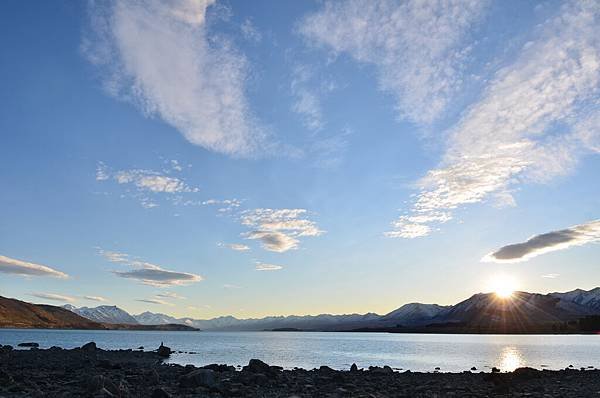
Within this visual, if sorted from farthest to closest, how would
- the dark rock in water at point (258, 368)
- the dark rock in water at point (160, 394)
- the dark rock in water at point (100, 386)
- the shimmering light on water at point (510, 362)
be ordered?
the shimmering light on water at point (510, 362)
the dark rock in water at point (258, 368)
the dark rock in water at point (100, 386)
the dark rock in water at point (160, 394)

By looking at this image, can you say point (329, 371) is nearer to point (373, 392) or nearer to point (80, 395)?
point (373, 392)

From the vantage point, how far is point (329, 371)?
54.2 m

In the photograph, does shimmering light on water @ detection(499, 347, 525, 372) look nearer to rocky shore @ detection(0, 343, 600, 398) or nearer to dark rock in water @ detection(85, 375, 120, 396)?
rocky shore @ detection(0, 343, 600, 398)

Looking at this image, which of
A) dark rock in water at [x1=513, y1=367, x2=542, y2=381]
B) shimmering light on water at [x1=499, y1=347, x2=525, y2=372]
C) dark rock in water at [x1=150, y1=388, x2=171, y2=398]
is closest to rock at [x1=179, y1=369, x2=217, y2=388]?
dark rock in water at [x1=150, y1=388, x2=171, y2=398]

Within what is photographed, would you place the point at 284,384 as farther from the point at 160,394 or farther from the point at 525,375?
the point at 525,375

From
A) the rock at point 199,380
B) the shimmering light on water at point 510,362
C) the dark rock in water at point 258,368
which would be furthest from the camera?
the shimmering light on water at point 510,362

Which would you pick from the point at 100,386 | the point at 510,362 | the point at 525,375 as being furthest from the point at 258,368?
the point at 510,362

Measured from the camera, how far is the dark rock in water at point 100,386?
28250 mm

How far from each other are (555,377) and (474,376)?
889cm

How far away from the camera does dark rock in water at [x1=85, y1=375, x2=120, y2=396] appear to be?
2825 cm

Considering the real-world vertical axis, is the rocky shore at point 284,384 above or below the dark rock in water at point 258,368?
below

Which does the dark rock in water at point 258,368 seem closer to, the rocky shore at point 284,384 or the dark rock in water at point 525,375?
the rocky shore at point 284,384


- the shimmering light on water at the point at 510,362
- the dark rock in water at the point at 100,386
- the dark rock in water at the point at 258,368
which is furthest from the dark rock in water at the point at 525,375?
the dark rock in water at the point at 100,386

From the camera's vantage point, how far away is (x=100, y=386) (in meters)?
28.7
